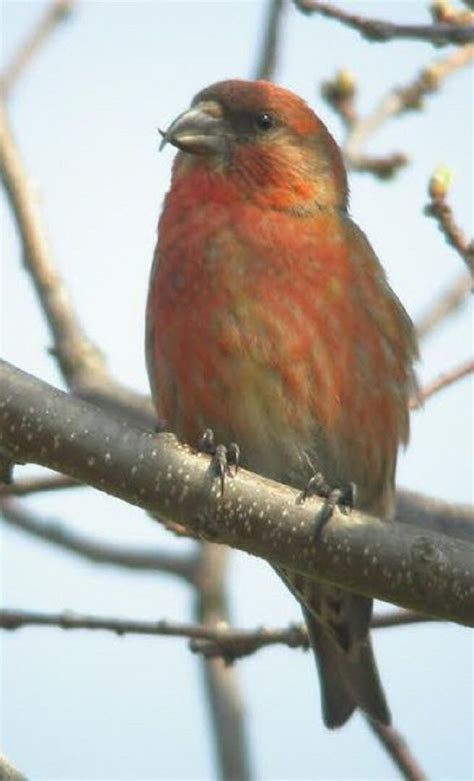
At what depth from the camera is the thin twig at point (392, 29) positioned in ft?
13.7

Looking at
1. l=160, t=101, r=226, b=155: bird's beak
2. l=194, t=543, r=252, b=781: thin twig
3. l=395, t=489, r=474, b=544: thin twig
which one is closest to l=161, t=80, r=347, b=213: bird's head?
l=160, t=101, r=226, b=155: bird's beak

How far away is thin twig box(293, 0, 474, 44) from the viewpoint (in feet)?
13.7

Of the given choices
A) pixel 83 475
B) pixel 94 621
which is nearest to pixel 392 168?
pixel 94 621

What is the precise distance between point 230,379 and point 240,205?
0.75 metres

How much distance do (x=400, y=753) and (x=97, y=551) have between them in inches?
84.9

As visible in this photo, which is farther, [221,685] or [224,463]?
[221,685]

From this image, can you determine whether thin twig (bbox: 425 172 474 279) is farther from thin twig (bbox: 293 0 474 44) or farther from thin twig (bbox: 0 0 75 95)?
thin twig (bbox: 0 0 75 95)

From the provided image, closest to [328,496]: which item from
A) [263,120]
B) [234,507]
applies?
[234,507]

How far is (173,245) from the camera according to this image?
18.8 ft

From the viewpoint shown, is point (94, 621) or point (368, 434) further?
point (368, 434)

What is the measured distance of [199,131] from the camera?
5879mm

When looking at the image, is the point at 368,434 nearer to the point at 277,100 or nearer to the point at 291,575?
the point at 291,575

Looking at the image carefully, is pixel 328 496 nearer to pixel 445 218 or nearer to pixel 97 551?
pixel 445 218

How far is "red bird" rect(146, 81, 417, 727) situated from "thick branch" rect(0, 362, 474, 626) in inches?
56.6
